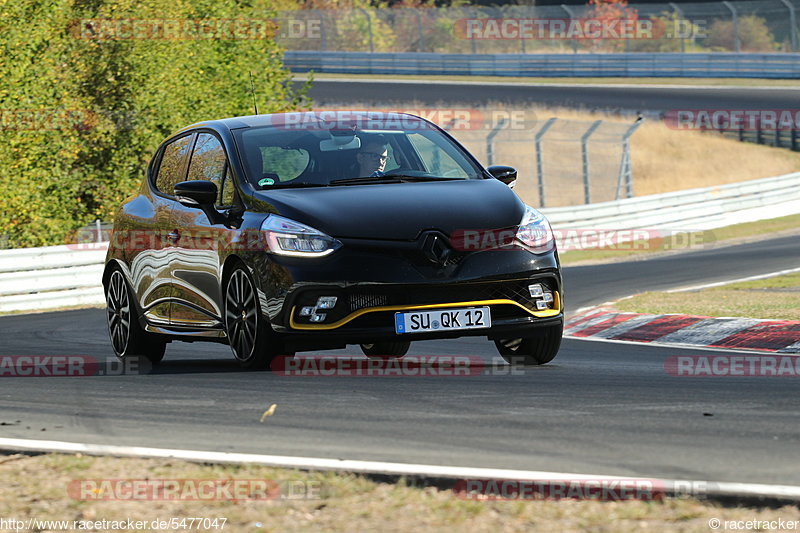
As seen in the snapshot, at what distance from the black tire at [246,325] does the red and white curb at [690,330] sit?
4.15m

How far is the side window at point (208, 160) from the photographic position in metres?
9.13

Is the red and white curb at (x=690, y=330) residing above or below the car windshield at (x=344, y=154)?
below

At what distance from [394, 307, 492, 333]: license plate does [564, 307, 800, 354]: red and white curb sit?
3.22 metres

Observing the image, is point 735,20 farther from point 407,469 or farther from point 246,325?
point 407,469

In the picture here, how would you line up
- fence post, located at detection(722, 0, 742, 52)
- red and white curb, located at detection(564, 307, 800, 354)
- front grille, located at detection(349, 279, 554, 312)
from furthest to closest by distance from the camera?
fence post, located at detection(722, 0, 742, 52) → red and white curb, located at detection(564, 307, 800, 354) → front grille, located at detection(349, 279, 554, 312)

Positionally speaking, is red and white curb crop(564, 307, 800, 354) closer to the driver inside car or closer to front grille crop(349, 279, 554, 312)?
front grille crop(349, 279, 554, 312)

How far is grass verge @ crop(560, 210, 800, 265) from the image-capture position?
2495cm

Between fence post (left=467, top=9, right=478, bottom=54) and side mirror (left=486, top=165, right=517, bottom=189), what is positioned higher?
side mirror (left=486, top=165, right=517, bottom=189)

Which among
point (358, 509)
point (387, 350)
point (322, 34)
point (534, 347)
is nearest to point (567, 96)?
point (322, 34)

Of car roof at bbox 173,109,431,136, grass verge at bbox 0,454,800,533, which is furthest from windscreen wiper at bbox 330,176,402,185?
grass verge at bbox 0,454,800,533

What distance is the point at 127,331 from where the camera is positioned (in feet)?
33.4

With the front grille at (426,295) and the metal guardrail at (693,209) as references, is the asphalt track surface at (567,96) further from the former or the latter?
the front grille at (426,295)

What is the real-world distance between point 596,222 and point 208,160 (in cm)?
1780

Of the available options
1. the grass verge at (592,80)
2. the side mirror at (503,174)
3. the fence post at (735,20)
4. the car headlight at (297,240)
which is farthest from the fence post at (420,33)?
the car headlight at (297,240)
